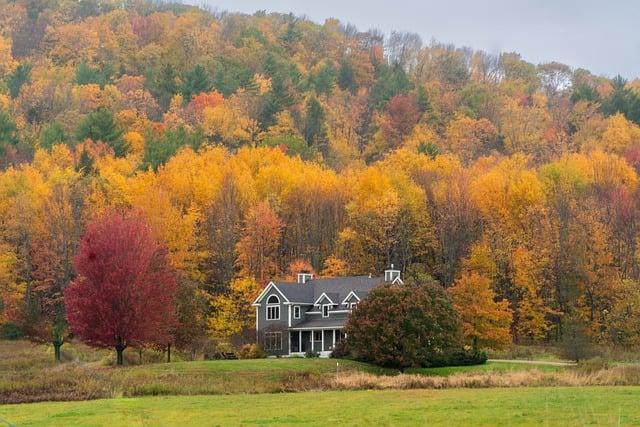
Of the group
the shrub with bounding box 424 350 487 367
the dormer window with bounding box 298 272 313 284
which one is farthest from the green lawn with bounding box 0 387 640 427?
the dormer window with bounding box 298 272 313 284

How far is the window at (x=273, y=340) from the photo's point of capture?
66.4 meters

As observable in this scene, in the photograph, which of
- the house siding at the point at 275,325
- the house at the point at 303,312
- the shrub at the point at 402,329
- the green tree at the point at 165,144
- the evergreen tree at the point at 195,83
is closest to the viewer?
the shrub at the point at 402,329

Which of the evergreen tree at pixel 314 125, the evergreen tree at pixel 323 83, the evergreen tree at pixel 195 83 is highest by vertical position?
the evergreen tree at pixel 323 83

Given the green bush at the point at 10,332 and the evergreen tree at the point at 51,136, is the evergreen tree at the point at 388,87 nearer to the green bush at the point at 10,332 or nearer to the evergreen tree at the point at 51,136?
the evergreen tree at the point at 51,136

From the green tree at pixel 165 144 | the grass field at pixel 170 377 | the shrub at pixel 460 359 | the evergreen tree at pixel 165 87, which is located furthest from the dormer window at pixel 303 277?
the evergreen tree at pixel 165 87

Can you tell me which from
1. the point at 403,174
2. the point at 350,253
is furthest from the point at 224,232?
the point at 403,174

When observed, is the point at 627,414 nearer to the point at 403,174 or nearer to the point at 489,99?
the point at 403,174

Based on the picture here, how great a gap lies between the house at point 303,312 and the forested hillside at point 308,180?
3.04m

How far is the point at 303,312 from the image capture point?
68.4 metres

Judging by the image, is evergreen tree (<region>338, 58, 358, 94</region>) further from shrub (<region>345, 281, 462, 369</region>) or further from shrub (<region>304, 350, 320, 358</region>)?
shrub (<region>345, 281, 462, 369</region>)

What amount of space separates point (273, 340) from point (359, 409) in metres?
40.8

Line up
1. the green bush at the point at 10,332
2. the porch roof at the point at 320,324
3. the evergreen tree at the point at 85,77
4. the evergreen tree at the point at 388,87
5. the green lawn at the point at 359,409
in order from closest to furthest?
the green lawn at the point at 359,409, the porch roof at the point at 320,324, the green bush at the point at 10,332, the evergreen tree at the point at 85,77, the evergreen tree at the point at 388,87

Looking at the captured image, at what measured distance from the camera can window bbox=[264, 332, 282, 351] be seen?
66.4m

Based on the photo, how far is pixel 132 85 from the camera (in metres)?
120
